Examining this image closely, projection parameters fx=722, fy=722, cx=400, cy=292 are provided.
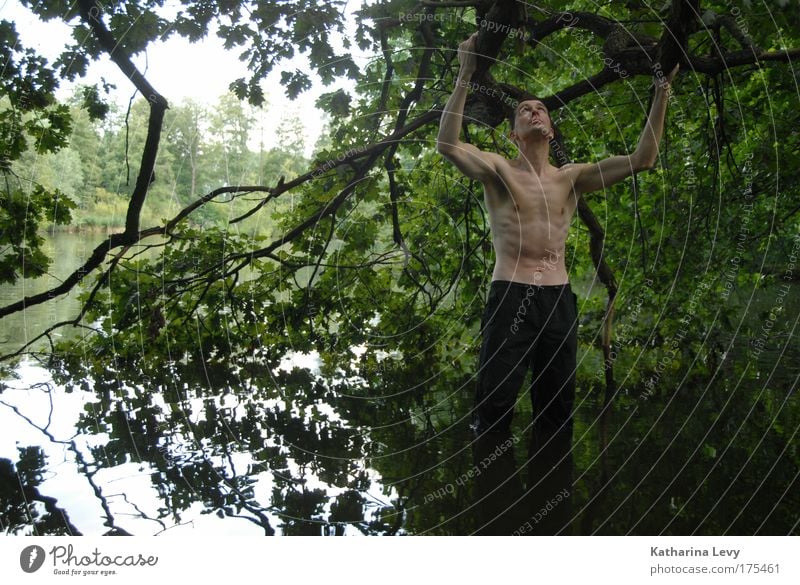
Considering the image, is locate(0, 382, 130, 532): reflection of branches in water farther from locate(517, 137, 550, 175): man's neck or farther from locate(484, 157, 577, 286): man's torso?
locate(517, 137, 550, 175): man's neck

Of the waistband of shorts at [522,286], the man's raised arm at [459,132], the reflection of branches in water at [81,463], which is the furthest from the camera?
the waistband of shorts at [522,286]

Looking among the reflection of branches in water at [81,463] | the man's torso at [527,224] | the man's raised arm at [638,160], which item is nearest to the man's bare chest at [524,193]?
the man's torso at [527,224]

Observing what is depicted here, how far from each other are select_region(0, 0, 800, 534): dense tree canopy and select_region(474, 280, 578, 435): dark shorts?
8.8 inches

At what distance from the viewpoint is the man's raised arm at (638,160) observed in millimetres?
2516

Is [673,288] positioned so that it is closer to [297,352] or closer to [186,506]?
[297,352]

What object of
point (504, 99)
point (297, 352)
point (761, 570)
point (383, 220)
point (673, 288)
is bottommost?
point (761, 570)

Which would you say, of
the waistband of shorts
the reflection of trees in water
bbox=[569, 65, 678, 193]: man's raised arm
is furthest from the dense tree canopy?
the waistband of shorts

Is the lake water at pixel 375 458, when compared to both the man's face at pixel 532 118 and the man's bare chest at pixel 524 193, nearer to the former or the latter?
the man's bare chest at pixel 524 193

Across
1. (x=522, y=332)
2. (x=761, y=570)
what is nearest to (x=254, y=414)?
(x=522, y=332)

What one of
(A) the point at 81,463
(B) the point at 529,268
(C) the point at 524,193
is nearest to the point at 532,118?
(C) the point at 524,193

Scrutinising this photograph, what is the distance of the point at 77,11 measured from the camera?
9.09 feet

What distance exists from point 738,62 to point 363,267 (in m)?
2.30

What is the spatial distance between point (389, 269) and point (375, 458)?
2.06m

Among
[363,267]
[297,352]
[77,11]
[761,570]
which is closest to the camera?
[761,570]
